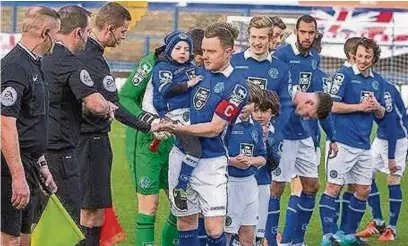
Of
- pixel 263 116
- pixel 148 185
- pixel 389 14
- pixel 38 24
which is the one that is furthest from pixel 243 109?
pixel 389 14

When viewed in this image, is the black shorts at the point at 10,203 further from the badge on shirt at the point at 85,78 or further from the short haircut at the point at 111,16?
the short haircut at the point at 111,16

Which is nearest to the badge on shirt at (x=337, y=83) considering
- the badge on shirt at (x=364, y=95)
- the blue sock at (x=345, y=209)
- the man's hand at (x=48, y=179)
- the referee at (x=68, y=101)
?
the badge on shirt at (x=364, y=95)

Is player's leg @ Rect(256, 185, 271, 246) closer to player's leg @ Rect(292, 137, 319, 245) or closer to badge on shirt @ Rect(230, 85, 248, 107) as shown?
badge on shirt @ Rect(230, 85, 248, 107)

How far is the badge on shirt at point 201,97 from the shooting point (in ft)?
26.4

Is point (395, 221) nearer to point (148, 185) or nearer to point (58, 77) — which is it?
point (148, 185)

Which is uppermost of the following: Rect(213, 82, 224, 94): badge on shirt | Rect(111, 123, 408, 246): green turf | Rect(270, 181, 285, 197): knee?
Rect(213, 82, 224, 94): badge on shirt

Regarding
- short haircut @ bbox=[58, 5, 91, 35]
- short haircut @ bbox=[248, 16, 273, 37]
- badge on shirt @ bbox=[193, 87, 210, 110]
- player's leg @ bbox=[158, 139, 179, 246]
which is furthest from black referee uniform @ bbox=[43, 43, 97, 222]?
short haircut @ bbox=[248, 16, 273, 37]

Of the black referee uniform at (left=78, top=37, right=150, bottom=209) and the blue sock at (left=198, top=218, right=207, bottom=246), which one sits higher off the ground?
the black referee uniform at (left=78, top=37, right=150, bottom=209)

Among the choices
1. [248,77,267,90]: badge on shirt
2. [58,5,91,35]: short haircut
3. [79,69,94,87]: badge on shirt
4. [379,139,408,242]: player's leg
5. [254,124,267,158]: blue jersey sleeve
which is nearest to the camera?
[79,69,94,87]: badge on shirt

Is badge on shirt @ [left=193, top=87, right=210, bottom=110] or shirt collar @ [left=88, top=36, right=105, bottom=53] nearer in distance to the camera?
badge on shirt @ [left=193, top=87, right=210, bottom=110]

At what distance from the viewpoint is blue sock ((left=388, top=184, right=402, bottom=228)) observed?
37.3 feet

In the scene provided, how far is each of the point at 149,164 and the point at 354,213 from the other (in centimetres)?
275

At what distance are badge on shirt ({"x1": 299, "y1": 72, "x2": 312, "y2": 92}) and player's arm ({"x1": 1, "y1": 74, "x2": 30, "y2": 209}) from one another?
12.7 ft

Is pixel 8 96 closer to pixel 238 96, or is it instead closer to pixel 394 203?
pixel 238 96
